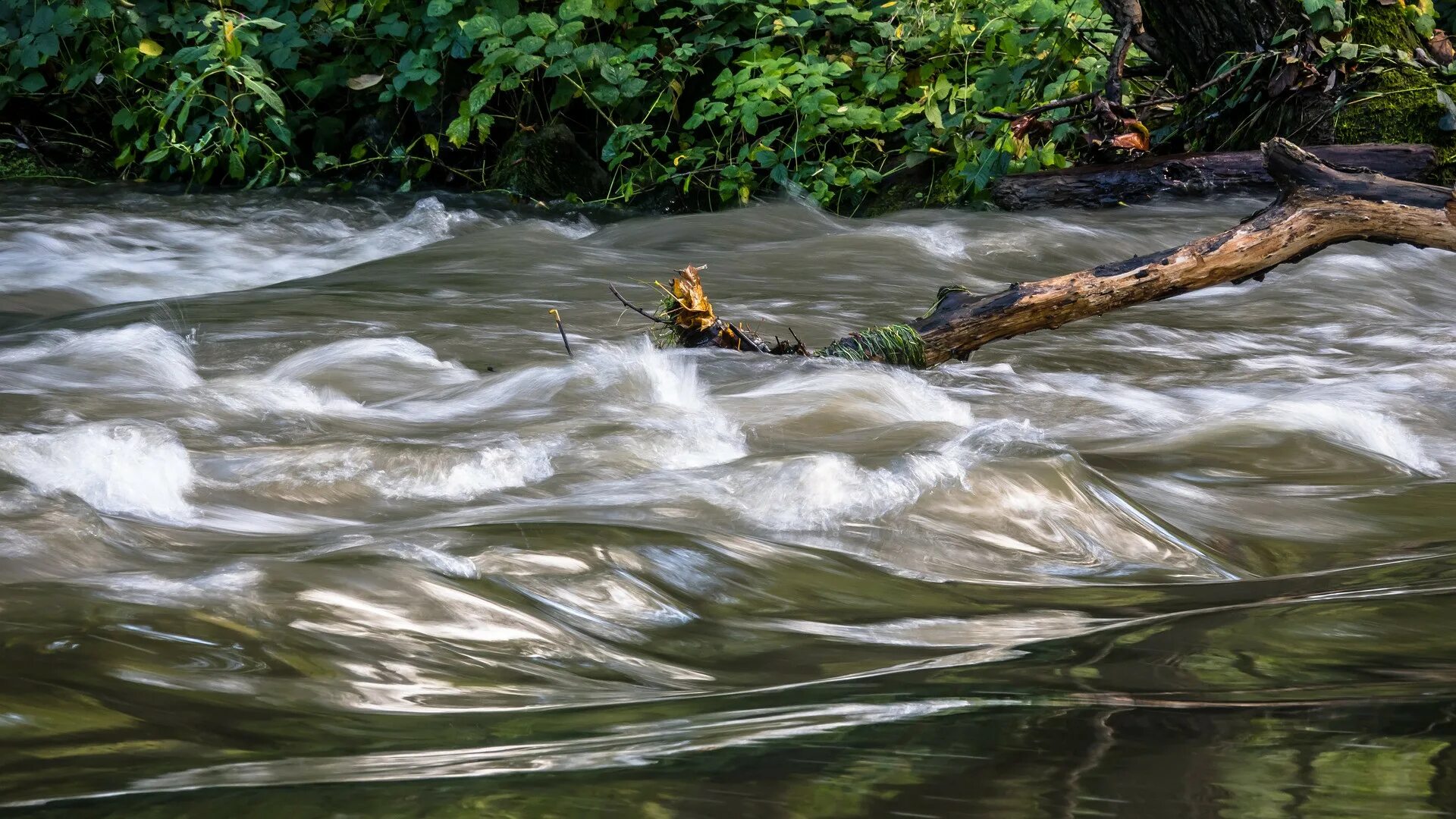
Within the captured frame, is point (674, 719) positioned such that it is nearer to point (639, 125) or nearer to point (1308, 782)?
point (1308, 782)

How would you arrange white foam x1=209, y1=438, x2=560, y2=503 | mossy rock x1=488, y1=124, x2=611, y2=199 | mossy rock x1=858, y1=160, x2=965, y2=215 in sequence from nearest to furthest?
white foam x1=209, y1=438, x2=560, y2=503 → mossy rock x1=858, y1=160, x2=965, y2=215 → mossy rock x1=488, y1=124, x2=611, y2=199

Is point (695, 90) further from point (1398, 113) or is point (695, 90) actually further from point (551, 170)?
point (1398, 113)

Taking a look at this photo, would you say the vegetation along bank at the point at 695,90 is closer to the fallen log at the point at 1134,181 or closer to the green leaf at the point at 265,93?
the green leaf at the point at 265,93

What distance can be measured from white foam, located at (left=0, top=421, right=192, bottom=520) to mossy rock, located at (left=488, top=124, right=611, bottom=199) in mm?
5322

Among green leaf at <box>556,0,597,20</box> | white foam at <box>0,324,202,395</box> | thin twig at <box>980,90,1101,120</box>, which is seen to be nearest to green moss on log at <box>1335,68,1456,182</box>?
thin twig at <box>980,90,1101,120</box>

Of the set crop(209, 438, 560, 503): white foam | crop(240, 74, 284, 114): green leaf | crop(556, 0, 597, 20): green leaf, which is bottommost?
crop(209, 438, 560, 503): white foam

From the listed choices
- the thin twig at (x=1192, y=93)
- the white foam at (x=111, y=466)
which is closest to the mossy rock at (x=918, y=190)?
the thin twig at (x=1192, y=93)

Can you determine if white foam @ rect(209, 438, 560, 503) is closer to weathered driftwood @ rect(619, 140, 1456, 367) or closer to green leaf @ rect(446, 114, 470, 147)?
weathered driftwood @ rect(619, 140, 1456, 367)

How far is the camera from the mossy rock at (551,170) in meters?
8.16

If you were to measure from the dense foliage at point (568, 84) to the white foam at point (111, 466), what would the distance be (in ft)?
15.6

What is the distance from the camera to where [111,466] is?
2.64 m

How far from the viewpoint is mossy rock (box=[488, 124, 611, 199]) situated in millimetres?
8156

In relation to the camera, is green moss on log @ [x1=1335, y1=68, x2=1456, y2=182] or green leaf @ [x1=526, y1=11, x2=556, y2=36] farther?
green leaf @ [x1=526, y1=11, x2=556, y2=36]

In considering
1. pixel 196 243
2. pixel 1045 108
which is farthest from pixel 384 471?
pixel 196 243
